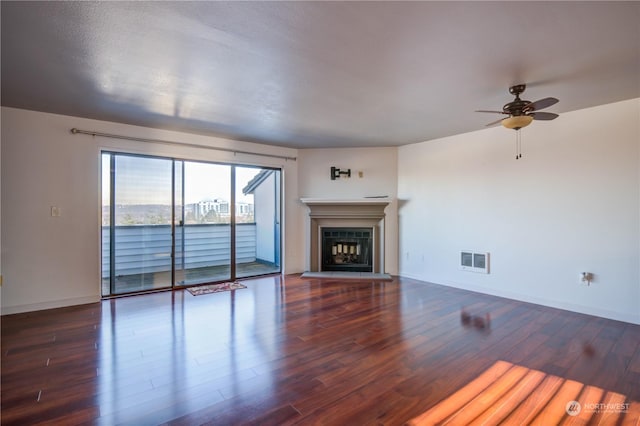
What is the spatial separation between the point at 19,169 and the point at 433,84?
4.63 metres

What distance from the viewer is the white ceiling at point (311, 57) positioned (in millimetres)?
1839

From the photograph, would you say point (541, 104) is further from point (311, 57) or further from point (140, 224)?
point (140, 224)

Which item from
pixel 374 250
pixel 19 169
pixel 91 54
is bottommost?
pixel 374 250

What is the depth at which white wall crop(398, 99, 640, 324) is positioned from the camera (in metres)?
3.33

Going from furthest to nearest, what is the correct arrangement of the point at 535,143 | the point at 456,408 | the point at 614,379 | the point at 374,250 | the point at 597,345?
1. the point at 374,250
2. the point at 535,143
3. the point at 597,345
4. the point at 614,379
5. the point at 456,408

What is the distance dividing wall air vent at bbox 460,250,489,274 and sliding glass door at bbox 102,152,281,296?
10.4 ft

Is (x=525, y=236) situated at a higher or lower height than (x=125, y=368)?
higher

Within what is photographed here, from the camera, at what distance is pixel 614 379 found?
218 centimetres

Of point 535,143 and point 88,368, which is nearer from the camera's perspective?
point 88,368

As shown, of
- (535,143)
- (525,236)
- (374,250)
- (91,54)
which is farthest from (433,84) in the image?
(374,250)

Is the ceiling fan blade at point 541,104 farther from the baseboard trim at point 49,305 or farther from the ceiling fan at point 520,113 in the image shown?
the baseboard trim at point 49,305

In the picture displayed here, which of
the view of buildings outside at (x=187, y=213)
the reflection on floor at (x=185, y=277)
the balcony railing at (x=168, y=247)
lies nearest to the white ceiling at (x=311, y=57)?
the view of buildings outside at (x=187, y=213)

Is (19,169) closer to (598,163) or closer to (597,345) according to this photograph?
(597,345)

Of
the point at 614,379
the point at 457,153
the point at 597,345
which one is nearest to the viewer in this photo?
the point at 614,379
